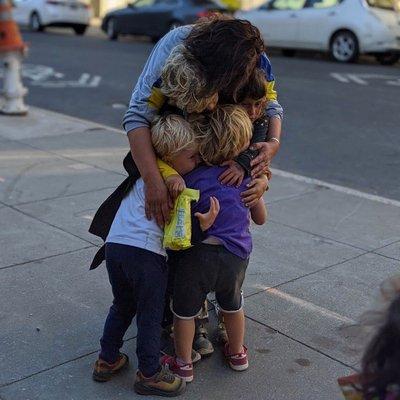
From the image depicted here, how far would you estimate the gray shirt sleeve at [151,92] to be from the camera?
2.77m

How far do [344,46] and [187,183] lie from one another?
43.3 feet

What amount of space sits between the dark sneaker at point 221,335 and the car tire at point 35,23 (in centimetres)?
2116

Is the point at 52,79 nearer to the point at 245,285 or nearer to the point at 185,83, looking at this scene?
the point at 245,285

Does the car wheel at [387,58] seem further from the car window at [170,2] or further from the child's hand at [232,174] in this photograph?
the child's hand at [232,174]

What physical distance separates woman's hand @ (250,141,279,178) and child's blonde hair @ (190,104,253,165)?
0.45 feet

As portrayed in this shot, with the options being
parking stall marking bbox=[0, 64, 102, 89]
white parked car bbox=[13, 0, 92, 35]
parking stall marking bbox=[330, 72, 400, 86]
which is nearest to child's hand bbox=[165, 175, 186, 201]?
parking stall marking bbox=[0, 64, 102, 89]

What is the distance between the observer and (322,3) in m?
15.4

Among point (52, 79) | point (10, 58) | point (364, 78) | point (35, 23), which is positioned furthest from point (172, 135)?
point (35, 23)

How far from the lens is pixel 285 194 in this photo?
5859 millimetres

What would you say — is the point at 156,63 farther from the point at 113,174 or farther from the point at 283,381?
the point at 113,174

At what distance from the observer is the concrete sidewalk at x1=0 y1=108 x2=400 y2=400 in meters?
3.04

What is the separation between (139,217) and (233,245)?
39cm

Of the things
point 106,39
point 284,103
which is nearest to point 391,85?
point 284,103

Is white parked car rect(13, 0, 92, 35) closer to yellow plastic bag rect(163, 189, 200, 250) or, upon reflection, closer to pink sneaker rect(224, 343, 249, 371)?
pink sneaker rect(224, 343, 249, 371)
